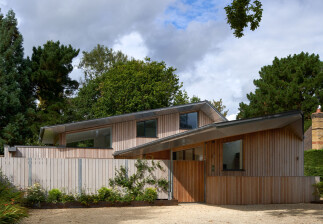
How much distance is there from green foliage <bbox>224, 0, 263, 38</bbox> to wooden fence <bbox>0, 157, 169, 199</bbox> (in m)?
6.78

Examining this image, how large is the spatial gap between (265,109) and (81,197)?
96.6 feet

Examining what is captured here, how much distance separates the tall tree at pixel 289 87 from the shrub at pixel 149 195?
87.2 feet

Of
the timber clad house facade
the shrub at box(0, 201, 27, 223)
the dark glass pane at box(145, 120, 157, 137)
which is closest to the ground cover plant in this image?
the timber clad house facade

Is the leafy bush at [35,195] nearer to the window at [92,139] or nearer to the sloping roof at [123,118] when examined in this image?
the sloping roof at [123,118]

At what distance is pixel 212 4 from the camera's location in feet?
37.4

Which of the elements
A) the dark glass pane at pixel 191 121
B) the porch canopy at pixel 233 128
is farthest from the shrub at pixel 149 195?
the dark glass pane at pixel 191 121

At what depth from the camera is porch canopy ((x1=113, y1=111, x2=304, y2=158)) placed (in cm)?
1378

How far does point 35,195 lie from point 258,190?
8399 mm

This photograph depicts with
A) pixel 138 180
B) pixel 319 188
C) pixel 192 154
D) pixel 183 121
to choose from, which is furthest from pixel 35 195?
pixel 183 121

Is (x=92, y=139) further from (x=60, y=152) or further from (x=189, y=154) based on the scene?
(x=189, y=154)

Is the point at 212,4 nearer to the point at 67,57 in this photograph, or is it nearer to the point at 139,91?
the point at 139,91

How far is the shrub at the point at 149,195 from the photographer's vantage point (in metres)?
15.7

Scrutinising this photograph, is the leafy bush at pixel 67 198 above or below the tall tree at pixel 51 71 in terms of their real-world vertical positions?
below

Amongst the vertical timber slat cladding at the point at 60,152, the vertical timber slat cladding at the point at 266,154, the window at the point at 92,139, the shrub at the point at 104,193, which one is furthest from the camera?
the window at the point at 92,139
